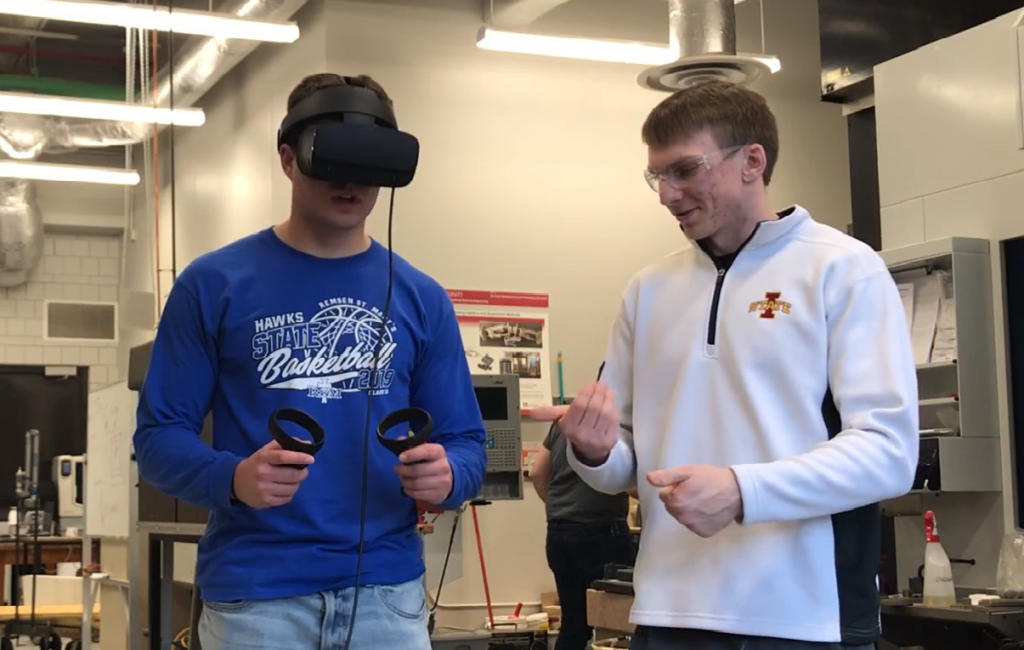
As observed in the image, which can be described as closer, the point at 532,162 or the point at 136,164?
the point at 532,162

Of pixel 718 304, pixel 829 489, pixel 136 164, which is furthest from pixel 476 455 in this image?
pixel 136 164

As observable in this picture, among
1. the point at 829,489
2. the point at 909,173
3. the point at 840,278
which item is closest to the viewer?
the point at 829,489

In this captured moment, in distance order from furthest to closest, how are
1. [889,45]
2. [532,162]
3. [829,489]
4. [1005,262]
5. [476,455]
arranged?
[532,162], [889,45], [1005,262], [476,455], [829,489]

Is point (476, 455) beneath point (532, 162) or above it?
beneath

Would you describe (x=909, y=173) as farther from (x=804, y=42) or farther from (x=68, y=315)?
(x=68, y=315)

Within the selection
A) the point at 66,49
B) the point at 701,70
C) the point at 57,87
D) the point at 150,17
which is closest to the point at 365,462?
the point at 701,70

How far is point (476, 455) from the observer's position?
70.0 inches

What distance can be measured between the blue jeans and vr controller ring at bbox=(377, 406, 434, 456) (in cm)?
20

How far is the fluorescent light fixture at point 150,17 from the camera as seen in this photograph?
19.2ft

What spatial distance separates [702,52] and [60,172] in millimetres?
4952

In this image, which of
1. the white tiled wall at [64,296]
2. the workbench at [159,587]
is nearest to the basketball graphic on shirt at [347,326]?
the workbench at [159,587]

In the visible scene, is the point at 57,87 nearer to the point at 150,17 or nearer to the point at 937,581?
the point at 150,17

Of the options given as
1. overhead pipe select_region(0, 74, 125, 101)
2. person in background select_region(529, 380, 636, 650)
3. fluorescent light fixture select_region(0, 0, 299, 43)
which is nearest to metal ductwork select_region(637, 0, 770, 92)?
person in background select_region(529, 380, 636, 650)

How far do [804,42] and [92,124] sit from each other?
16.8ft
